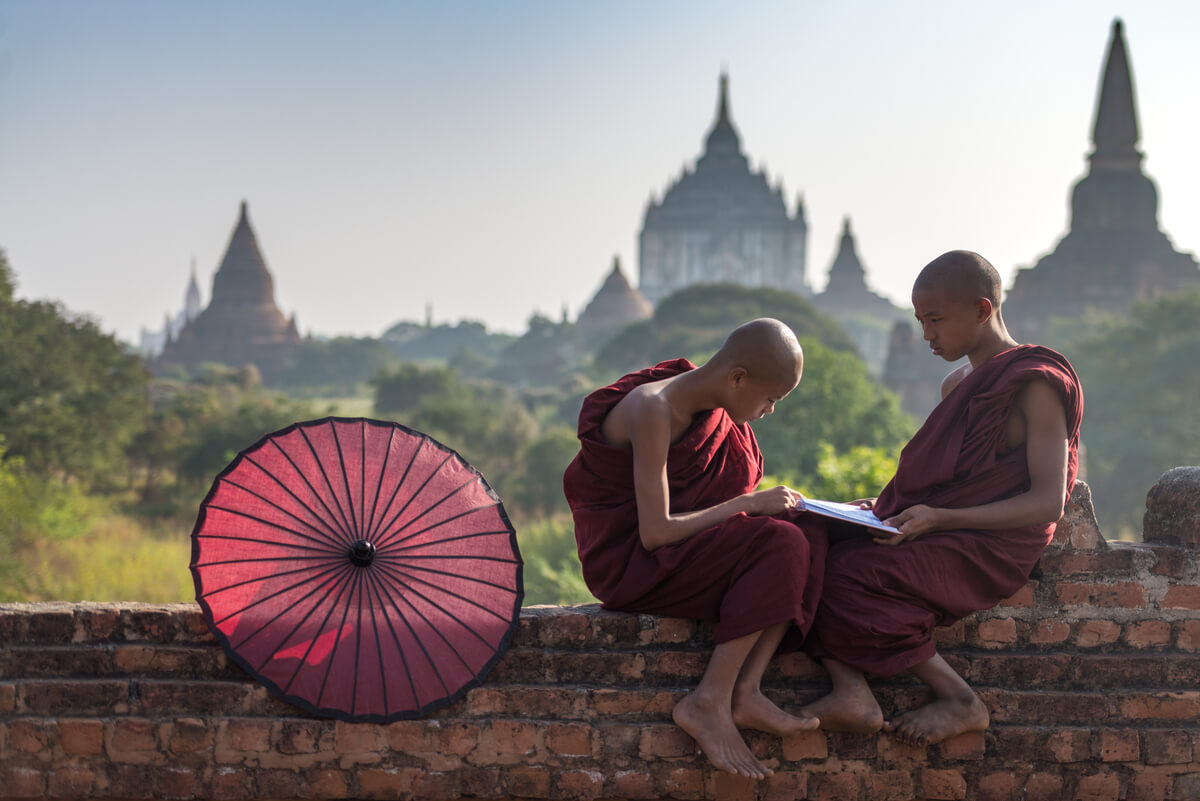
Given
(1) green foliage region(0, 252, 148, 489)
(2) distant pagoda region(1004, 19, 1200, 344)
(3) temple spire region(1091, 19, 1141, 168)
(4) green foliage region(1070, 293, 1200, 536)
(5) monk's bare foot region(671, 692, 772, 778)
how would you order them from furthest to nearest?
(2) distant pagoda region(1004, 19, 1200, 344) < (3) temple spire region(1091, 19, 1141, 168) < (4) green foliage region(1070, 293, 1200, 536) < (1) green foliage region(0, 252, 148, 489) < (5) monk's bare foot region(671, 692, 772, 778)

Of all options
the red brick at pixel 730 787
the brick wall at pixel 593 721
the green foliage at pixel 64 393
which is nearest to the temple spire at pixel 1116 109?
the green foliage at pixel 64 393

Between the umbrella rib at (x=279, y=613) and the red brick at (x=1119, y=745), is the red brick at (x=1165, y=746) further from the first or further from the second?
the umbrella rib at (x=279, y=613)

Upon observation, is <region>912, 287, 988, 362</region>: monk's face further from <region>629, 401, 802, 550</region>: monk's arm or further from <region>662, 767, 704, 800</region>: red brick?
<region>662, 767, 704, 800</region>: red brick

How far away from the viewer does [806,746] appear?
3.13m

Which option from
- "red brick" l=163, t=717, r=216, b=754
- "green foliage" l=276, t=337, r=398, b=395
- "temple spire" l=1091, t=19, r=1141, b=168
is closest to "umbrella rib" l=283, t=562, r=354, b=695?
"red brick" l=163, t=717, r=216, b=754

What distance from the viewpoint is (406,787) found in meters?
3.12

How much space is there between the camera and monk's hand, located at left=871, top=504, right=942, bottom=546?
3.12m

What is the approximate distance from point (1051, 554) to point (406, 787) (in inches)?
73.9

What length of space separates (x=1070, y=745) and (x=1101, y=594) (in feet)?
1.40

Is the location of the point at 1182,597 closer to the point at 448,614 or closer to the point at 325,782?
the point at 448,614

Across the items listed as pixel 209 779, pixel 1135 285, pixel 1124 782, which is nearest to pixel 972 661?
pixel 1124 782

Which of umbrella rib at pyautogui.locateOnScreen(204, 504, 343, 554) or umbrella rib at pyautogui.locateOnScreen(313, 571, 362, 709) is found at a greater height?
umbrella rib at pyautogui.locateOnScreen(204, 504, 343, 554)

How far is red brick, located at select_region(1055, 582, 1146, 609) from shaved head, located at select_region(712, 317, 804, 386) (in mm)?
986

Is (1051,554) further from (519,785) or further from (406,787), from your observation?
(406,787)
